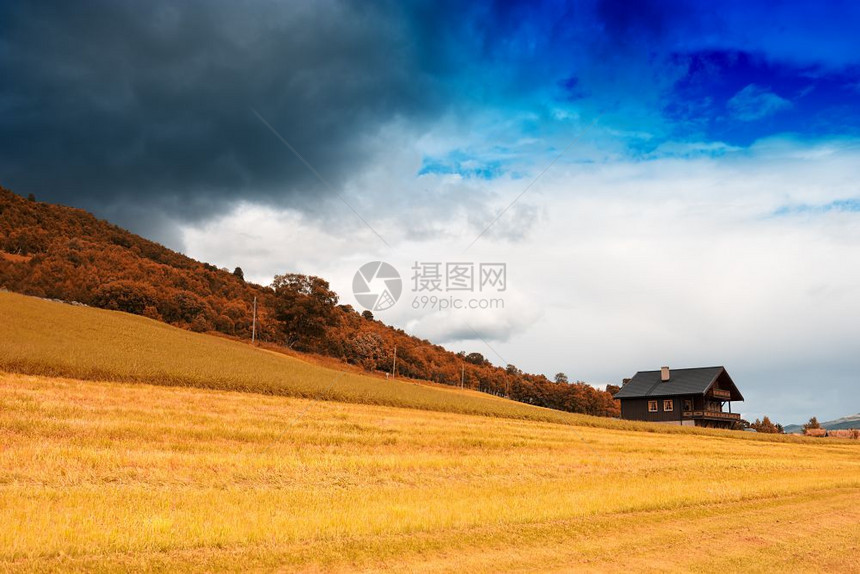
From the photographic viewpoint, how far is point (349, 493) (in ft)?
47.4

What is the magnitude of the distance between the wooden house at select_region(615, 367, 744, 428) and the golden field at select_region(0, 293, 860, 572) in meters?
47.2

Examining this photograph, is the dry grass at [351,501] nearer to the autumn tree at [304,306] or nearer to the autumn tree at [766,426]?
the autumn tree at [304,306]

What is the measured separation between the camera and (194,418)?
23844 mm

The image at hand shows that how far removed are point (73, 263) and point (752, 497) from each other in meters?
126

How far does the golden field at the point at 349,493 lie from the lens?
368 inches

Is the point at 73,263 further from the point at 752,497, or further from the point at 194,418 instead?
the point at 752,497

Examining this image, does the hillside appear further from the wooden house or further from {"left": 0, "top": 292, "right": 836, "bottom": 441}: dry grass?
the wooden house

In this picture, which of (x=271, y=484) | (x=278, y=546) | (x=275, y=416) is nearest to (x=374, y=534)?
(x=278, y=546)

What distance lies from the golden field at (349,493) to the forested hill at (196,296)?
237 feet

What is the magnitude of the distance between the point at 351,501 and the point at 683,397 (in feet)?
246

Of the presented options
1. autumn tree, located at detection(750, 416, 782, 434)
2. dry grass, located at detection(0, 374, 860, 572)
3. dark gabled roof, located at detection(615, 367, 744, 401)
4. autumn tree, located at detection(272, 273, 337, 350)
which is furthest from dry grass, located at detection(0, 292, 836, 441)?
autumn tree, located at detection(750, 416, 782, 434)

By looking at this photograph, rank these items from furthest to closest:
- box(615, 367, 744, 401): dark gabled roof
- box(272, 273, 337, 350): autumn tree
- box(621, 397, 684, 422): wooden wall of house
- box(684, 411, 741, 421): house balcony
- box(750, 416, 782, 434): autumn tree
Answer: box(750, 416, 782, 434): autumn tree < box(272, 273, 337, 350): autumn tree < box(621, 397, 684, 422): wooden wall of house < box(615, 367, 744, 401): dark gabled roof < box(684, 411, 741, 421): house balcony

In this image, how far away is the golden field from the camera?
30.7 feet

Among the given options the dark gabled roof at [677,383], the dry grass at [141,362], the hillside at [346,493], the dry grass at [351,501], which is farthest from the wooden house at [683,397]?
the dry grass at [351,501]
